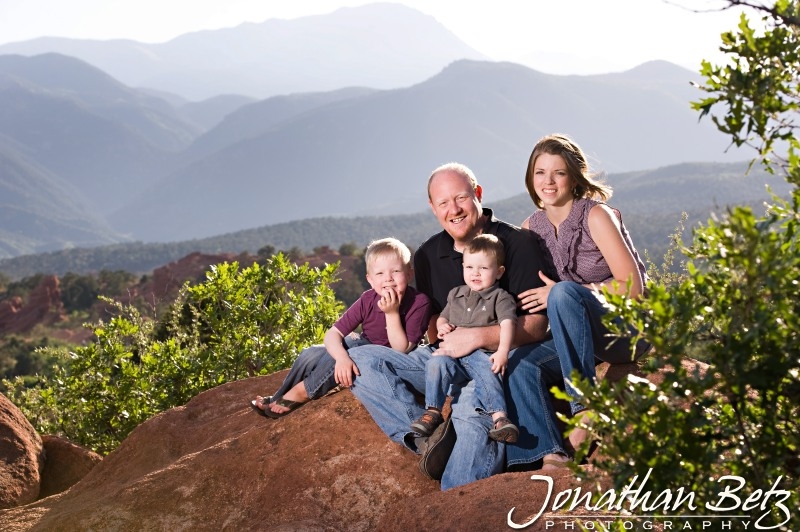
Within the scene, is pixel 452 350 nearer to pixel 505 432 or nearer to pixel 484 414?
pixel 484 414

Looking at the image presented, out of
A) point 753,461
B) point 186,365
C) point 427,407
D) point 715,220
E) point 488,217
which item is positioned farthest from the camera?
point 186,365

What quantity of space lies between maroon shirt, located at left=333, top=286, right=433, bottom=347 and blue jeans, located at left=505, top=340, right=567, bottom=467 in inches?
24.9

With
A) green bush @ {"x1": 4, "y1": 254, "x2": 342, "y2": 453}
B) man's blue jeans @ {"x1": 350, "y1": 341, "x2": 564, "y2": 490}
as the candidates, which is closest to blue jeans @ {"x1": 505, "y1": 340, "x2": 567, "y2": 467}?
man's blue jeans @ {"x1": 350, "y1": 341, "x2": 564, "y2": 490}

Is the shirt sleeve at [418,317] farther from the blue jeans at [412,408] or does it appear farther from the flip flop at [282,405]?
the flip flop at [282,405]

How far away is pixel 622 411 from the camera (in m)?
2.60

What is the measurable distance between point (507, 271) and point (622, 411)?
243 centimetres

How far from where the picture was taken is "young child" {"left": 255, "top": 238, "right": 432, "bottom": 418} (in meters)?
5.02

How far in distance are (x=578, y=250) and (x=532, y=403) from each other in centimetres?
94

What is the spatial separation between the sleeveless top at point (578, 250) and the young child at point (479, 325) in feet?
1.24

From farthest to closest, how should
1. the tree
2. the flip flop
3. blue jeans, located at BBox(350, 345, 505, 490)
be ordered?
the flip flop < blue jeans, located at BBox(350, 345, 505, 490) < the tree

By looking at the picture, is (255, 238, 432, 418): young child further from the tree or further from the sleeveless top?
the tree

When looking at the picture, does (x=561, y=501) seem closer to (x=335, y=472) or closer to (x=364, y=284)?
(x=335, y=472)

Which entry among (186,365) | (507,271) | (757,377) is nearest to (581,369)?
(507,271)

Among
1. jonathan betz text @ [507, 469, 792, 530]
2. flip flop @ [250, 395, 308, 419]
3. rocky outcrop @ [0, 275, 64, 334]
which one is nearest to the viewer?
jonathan betz text @ [507, 469, 792, 530]
